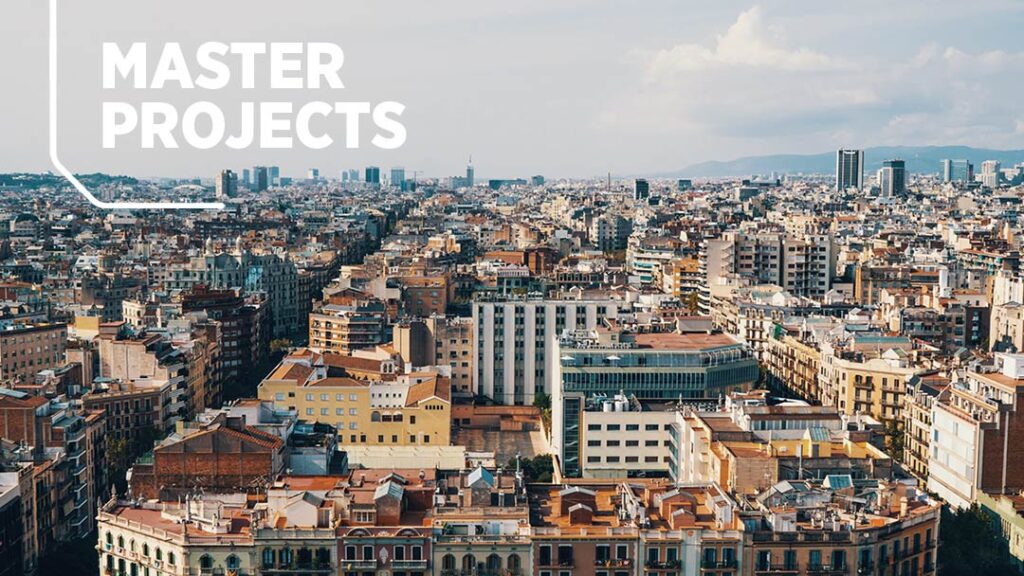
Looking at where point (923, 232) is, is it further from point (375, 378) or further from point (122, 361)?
point (122, 361)

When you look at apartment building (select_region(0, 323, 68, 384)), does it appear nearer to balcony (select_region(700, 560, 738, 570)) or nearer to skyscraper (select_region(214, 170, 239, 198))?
balcony (select_region(700, 560, 738, 570))

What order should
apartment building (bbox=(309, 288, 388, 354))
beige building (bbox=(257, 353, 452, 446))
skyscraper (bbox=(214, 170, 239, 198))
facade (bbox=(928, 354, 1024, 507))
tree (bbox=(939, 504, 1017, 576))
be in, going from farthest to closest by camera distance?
skyscraper (bbox=(214, 170, 239, 198)) → apartment building (bbox=(309, 288, 388, 354)) → beige building (bbox=(257, 353, 452, 446)) → facade (bbox=(928, 354, 1024, 507)) → tree (bbox=(939, 504, 1017, 576))

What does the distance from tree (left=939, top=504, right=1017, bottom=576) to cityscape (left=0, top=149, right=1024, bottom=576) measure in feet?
0.17

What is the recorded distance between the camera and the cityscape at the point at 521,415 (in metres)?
19.7

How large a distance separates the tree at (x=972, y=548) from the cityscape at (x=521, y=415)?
52 mm

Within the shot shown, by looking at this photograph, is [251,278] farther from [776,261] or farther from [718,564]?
[718,564]

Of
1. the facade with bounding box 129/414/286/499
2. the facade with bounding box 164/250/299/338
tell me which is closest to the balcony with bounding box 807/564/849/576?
the facade with bounding box 129/414/286/499

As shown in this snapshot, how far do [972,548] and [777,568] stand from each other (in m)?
5.83

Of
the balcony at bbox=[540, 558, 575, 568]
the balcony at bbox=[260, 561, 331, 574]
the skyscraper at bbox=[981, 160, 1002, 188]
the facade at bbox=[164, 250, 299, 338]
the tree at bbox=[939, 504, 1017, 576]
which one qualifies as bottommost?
the tree at bbox=[939, 504, 1017, 576]

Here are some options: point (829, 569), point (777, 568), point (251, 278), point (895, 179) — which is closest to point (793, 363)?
point (829, 569)

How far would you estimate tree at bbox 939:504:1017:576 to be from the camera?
2316 centimetres

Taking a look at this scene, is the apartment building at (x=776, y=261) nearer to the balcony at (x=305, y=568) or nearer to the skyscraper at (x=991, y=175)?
the balcony at (x=305, y=568)

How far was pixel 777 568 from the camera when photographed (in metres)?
19.5

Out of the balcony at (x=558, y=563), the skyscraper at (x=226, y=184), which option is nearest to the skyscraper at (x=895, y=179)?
the skyscraper at (x=226, y=184)
